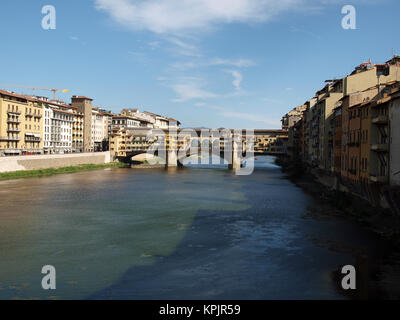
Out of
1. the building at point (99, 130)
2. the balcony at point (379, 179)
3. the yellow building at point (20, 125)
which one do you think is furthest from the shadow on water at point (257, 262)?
the building at point (99, 130)

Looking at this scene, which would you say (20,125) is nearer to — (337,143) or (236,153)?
(236,153)

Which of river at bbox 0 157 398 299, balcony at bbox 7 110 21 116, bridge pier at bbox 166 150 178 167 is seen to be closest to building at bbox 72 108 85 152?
bridge pier at bbox 166 150 178 167

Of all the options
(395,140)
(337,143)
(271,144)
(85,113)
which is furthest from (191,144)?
(395,140)

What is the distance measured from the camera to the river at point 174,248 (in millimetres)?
12570

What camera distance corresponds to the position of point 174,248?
1694 cm

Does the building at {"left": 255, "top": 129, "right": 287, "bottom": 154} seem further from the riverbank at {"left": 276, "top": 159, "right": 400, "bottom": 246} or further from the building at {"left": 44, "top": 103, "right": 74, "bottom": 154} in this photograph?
the riverbank at {"left": 276, "top": 159, "right": 400, "bottom": 246}

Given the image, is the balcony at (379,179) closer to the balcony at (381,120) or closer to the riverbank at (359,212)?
the riverbank at (359,212)

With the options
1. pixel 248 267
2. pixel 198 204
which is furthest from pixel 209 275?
pixel 198 204

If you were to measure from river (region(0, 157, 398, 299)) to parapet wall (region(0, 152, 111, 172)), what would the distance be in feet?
53.1

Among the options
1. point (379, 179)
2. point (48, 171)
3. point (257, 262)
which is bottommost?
point (257, 262)

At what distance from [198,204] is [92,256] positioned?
44.6 feet

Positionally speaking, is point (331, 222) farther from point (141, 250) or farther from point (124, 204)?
point (124, 204)

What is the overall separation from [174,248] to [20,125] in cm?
4842

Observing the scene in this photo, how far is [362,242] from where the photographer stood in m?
17.8
